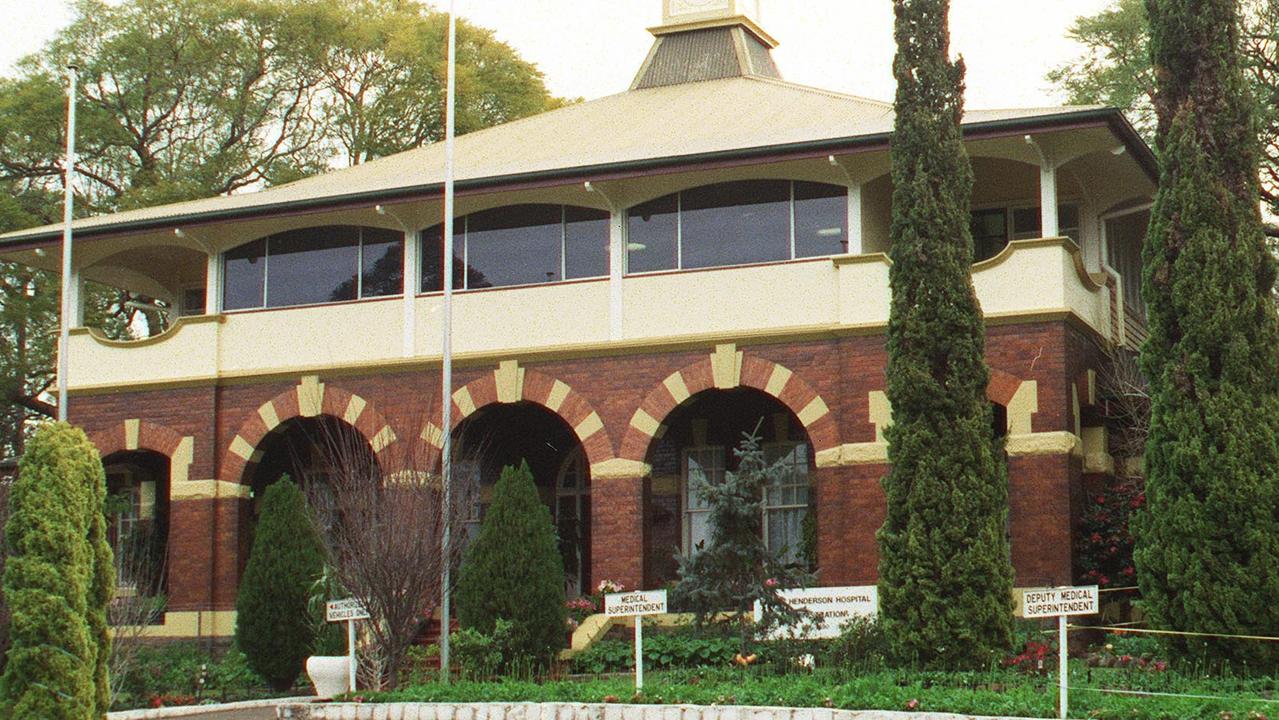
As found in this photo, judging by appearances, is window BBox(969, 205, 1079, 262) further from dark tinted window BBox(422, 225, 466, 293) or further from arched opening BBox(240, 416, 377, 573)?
arched opening BBox(240, 416, 377, 573)

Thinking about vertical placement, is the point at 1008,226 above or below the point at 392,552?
above

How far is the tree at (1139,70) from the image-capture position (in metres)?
30.9

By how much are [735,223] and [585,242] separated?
228 cm

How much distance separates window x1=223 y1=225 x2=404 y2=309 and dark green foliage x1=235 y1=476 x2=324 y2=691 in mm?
3940

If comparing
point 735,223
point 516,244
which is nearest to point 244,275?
point 516,244

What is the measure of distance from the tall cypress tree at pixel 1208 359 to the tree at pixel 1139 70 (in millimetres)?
11422

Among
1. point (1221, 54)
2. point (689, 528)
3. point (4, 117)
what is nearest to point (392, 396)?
point (689, 528)

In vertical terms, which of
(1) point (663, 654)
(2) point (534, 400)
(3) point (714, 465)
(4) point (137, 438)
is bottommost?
(1) point (663, 654)

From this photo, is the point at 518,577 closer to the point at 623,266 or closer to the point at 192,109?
the point at 623,266

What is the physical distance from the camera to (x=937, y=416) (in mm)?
18359

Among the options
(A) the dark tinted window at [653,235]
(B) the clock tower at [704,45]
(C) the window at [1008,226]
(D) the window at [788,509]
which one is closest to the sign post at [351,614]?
(A) the dark tinted window at [653,235]

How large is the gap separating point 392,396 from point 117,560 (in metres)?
4.47

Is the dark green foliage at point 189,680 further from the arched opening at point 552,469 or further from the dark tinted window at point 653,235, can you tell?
the dark tinted window at point 653,235

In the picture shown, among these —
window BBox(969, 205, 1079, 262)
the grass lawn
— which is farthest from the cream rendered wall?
the grass lawn
